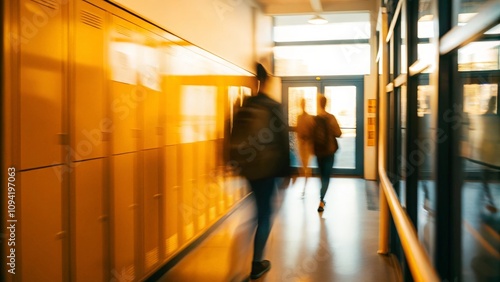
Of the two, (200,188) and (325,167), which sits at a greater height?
(325,167)

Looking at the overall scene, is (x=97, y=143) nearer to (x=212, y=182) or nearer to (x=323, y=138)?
(x=212, y=182)

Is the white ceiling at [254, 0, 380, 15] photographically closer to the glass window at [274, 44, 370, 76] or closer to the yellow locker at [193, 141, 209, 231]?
the glass window at [274, 44, 370, 76]

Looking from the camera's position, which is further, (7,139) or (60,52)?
(60,52)

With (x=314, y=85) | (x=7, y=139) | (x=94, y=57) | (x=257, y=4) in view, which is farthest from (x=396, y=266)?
(x=314, y=85)

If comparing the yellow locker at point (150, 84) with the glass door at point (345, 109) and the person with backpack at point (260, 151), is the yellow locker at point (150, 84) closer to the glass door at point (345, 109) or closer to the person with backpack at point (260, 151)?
the person with backpack at point (260, 151)

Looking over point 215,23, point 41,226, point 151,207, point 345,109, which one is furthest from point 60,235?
point 345,109

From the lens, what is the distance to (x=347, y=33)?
1034cm

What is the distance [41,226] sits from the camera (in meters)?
2.31

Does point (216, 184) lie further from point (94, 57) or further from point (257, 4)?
point (257, 4)

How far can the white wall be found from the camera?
405cm

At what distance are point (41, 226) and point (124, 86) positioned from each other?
1.28 m

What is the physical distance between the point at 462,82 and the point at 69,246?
222 centimetres

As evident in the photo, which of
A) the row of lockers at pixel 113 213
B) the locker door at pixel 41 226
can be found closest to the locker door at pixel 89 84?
the row of lockers at pixel 113 213

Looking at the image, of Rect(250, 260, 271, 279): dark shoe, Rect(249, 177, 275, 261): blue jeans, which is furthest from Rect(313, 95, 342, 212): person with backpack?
Rect(250, 260, 271, 279): dark shoe
